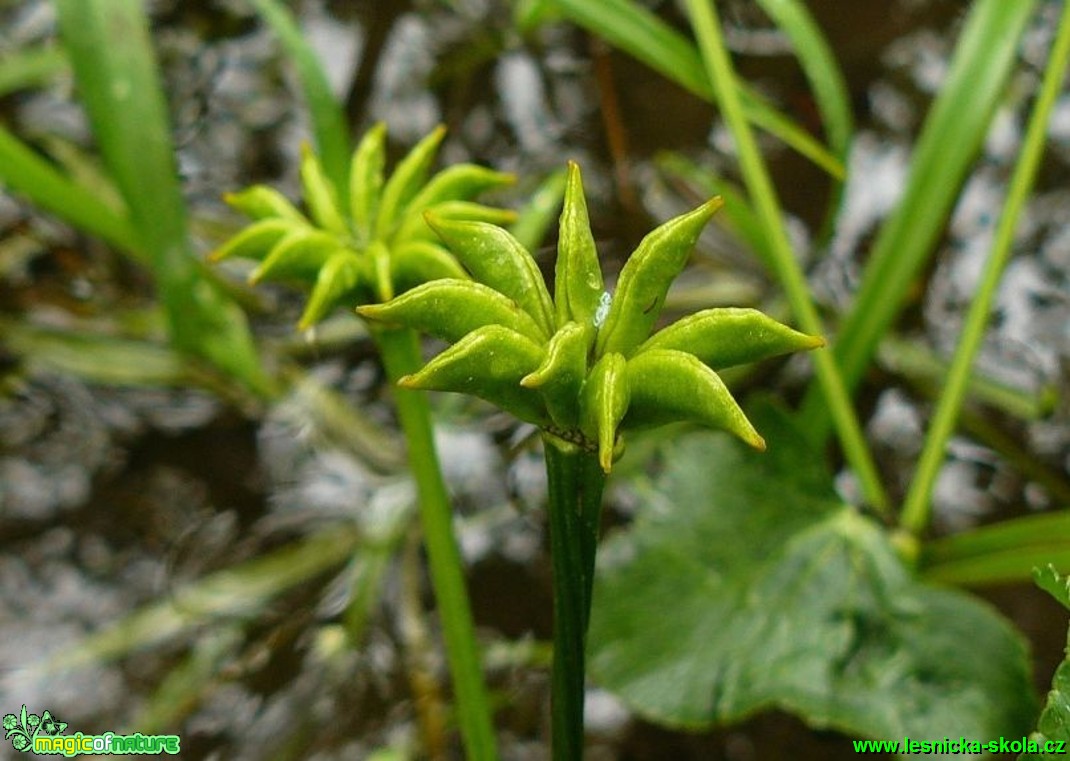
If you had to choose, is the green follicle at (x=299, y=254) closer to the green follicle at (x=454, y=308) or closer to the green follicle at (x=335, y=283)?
the green follicle at (x=335, y=283)

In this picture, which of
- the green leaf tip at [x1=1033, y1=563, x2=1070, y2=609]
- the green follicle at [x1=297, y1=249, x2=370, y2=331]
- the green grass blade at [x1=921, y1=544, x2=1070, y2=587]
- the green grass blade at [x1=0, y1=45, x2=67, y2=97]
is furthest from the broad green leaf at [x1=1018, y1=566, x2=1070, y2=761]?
the green grass blade at [x1=0, y1=45, x2=67, y2=97]

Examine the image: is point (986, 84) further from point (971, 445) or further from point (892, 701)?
point (892, 701)

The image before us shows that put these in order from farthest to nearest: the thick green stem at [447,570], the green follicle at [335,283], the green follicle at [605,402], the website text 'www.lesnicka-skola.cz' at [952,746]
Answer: the website text 'www.lesnicka-skola.cz' at [952,746] < the thick green stem at [447,570] < the green follicle at [335,283] < the green follicle at [605,402]

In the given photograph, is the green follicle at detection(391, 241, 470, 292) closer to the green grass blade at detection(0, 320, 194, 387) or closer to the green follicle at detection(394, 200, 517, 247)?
the green follicle at detection(394, 200, 517, 247)

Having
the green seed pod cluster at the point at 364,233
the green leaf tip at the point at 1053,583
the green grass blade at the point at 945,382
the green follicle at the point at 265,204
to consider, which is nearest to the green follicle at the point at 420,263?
the green seed pod cluster at the point at 364,233

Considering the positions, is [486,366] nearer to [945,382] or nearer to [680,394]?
[680,394]

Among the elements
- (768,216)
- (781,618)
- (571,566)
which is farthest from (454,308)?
(768,216)
